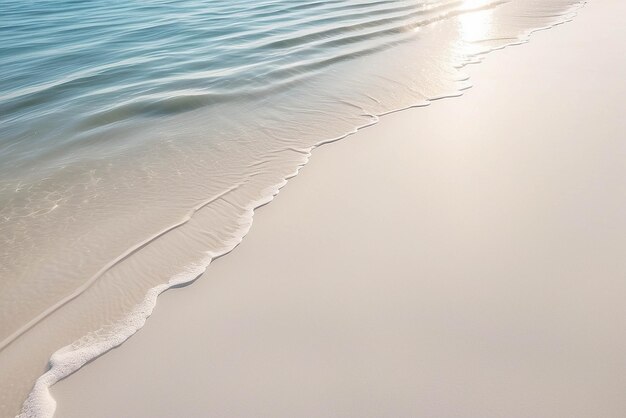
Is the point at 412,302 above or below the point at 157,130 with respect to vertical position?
below

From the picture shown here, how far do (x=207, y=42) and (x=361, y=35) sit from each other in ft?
10.9

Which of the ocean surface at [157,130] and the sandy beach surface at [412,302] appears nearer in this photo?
the sandy beach surface at [412,302]

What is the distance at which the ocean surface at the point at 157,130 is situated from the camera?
2791 mm

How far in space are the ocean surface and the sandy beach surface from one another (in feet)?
0.94

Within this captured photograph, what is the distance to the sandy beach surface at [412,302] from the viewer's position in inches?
81.6

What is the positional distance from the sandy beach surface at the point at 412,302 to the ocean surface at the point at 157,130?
0.94 feet

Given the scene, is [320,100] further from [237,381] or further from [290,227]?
[237,381]

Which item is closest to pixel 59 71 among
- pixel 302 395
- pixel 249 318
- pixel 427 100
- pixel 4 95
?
pixel 4 95

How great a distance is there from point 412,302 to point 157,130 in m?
3.94

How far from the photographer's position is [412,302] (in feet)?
8.24

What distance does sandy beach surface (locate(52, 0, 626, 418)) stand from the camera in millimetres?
2072

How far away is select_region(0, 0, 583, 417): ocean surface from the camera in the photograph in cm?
279

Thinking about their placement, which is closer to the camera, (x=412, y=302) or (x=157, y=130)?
(x=412, y=302)

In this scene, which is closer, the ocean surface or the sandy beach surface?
the sandy beach surface
